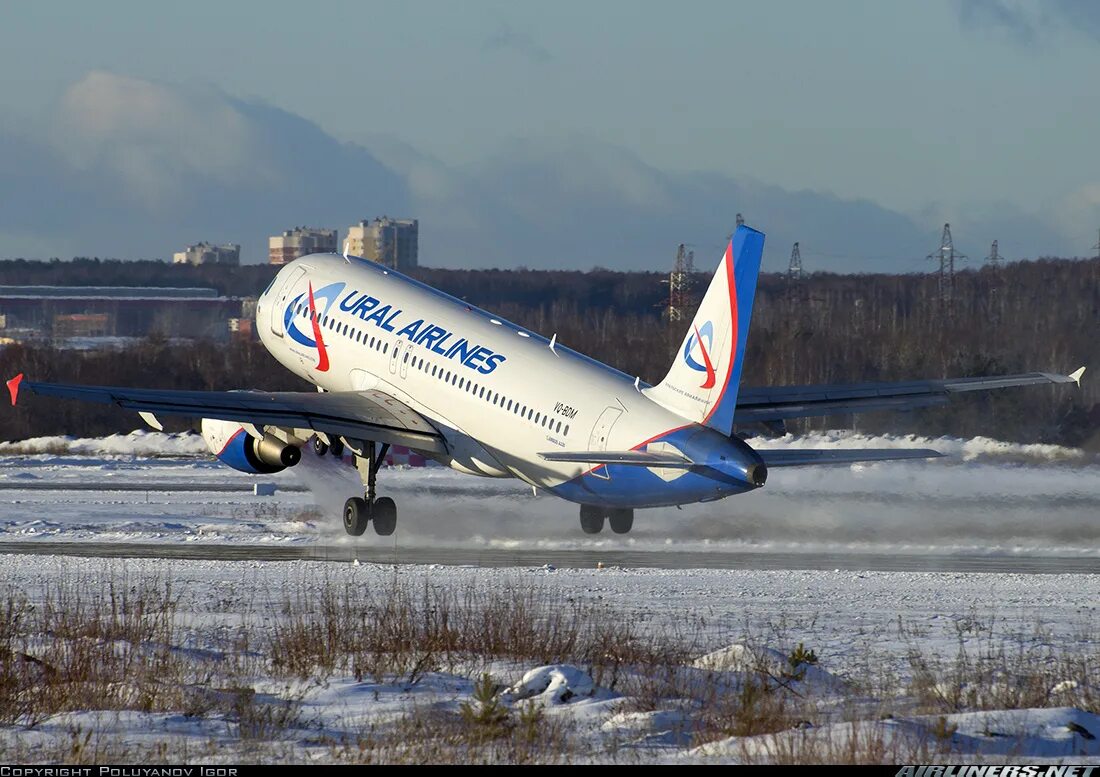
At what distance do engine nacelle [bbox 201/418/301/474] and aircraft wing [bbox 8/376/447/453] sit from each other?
53 centimetres

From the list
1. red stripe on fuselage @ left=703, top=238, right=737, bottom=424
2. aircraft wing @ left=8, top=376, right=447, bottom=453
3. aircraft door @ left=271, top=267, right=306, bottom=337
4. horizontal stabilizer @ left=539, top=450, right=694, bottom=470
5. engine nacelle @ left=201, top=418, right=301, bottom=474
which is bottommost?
horizontal stabilizer @ left=539, top=450, right=694, bottom=470

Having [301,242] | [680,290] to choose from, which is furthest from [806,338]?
[301,242]

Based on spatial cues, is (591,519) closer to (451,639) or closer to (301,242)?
(451,639)

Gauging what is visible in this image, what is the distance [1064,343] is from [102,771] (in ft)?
244

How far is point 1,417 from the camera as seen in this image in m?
76.6

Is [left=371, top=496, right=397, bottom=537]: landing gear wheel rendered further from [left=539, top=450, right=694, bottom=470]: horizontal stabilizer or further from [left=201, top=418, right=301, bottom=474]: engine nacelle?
[left=539, top=450, right=694, bottom=470]: horizontal stabilizer

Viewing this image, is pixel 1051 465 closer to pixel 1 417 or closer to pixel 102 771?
pixel 102 771

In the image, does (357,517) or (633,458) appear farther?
(357,517)

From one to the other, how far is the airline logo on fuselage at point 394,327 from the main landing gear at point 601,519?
14.3ft

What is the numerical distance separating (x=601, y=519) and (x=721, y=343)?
8.40 m

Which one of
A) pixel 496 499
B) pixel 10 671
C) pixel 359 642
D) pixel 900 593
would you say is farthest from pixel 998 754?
pixel 496 499

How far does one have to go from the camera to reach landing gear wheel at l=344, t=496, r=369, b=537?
3862 cm

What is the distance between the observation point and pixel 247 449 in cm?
3978

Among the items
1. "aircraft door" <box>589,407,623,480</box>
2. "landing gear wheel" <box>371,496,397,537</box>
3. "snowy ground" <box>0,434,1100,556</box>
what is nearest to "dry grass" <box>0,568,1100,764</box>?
"aircraft door" <box>589,407,623,480</box>
